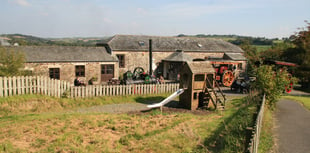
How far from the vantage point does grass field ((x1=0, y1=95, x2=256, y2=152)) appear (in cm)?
677

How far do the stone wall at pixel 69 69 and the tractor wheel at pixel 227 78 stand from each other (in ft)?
33.3

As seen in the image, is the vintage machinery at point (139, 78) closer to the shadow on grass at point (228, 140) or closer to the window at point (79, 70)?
the window at point (79, 70)

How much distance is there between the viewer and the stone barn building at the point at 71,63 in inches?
792

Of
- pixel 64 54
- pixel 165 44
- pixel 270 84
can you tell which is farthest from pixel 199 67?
pixel 165 44

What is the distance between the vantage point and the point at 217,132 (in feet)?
27.5

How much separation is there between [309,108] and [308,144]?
725 cm

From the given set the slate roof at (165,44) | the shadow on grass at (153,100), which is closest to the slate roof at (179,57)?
the slate roof at (165,44)

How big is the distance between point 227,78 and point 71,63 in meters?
14.0

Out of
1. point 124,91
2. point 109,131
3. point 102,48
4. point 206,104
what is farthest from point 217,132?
point 102,48

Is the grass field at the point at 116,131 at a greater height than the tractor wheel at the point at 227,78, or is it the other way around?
the tractor wheel at the point at 227,78

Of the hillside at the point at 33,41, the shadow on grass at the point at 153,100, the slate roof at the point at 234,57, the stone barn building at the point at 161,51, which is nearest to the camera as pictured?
the shadow on grass at the point at 153,100

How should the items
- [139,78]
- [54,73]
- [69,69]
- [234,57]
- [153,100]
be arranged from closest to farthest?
[153,100] < [54,73] < [69,69] < [139,78] < [234,57]

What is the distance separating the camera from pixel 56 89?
13477mm

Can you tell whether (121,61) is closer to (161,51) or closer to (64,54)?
(161,51)
